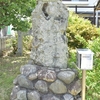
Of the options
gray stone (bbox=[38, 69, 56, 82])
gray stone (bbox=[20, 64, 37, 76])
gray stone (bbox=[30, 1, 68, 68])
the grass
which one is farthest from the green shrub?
gray stone (bbox=[38, 69, 56, 82])

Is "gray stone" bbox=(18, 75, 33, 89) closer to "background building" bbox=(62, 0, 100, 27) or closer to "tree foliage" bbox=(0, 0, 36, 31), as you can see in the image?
"tree foliage" bbox=(0, 0, 36, 31)

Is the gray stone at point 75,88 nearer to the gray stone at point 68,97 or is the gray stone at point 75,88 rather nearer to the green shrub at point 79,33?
the gray stone at point 68,97

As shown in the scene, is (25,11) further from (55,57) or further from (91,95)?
(91,95)

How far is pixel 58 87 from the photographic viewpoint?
3.86m

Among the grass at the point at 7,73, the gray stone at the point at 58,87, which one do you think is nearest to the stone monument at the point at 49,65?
the gray stone at the point at 58,87

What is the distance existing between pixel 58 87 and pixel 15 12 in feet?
11.2

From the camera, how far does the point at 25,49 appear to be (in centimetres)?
888

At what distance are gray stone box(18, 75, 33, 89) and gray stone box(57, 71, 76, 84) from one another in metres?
0.54

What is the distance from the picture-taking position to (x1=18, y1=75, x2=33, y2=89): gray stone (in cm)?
402

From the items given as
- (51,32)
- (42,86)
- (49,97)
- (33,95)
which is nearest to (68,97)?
(49,97)

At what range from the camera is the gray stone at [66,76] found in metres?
3.82

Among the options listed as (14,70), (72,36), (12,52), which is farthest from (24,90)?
(12,52)

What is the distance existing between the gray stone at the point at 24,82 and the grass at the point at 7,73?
486 mm

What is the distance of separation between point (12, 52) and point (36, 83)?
4918 mm
